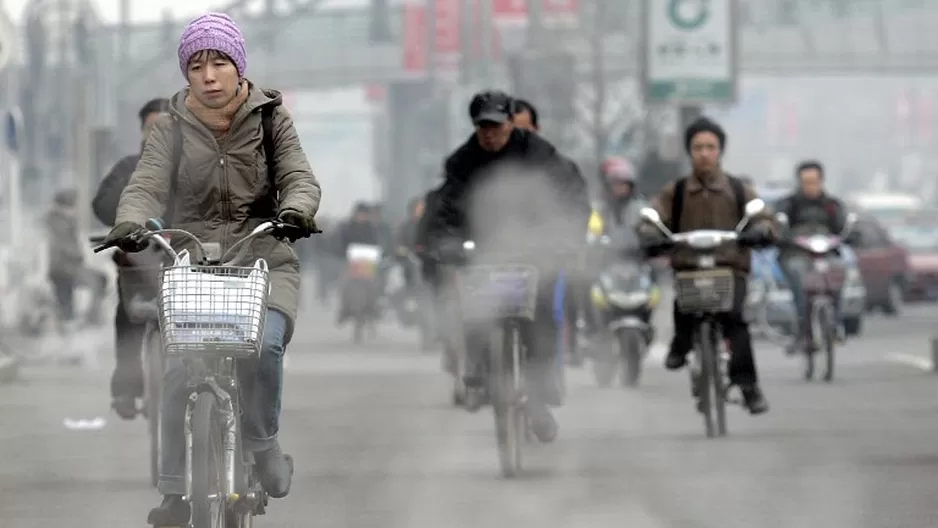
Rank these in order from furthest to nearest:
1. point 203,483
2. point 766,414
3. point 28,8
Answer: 1. point 28,8
2. point 766,414
3. point 203,483

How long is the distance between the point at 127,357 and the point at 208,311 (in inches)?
207

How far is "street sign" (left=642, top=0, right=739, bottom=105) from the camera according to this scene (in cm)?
2483

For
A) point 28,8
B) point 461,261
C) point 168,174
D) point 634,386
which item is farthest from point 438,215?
point 28,8

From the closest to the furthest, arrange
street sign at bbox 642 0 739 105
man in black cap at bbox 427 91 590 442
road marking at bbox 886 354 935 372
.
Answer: man in black cap at bbox 427 91 590 442 < road marking at bbox 886 354 935 372 < street sign at bbox 642 0 739 105

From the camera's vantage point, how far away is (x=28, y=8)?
46719 millimetres

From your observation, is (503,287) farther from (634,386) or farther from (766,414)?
(634,386)

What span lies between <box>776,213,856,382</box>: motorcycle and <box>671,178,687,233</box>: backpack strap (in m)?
5.07

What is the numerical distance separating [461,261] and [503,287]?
395 mm

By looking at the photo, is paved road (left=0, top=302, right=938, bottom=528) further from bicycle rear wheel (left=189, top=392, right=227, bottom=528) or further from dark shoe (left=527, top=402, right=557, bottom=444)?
bicycle rear wheel (left=189, top=392, right=227, bottom=528)

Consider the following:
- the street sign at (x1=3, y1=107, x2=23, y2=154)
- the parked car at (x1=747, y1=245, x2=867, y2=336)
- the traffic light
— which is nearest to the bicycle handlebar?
the street sign at (x1=3, y1=107, x2=23, y2=154)

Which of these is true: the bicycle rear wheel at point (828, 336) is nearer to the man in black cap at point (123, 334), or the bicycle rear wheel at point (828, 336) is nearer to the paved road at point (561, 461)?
the paved road at point (561, 461)

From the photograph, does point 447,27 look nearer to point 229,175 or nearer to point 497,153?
point 497,153

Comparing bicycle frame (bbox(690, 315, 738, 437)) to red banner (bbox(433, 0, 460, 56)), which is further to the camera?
red banner (bbox(433, 0, 460, 56))

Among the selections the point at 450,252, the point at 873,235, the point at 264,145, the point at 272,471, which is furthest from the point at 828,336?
the point at 873,235
